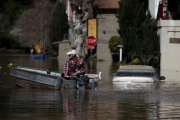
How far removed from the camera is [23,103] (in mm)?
13047

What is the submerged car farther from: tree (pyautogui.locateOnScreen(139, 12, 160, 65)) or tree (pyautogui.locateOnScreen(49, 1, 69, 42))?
tree (pyautogui.locateOnScreen(49, 1, 69, 42))

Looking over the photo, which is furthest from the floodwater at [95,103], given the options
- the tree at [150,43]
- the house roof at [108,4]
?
the house roof at [108,4]

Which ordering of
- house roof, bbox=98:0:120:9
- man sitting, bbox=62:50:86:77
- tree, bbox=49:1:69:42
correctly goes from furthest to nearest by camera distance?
tree, bbox=49:1:69:42
house roof, bbox=98:0:120:9
man sitting, bbox=62:50:86:77

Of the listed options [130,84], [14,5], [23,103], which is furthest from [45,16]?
[23,103]

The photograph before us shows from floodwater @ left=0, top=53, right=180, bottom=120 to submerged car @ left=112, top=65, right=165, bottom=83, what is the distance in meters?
0.26

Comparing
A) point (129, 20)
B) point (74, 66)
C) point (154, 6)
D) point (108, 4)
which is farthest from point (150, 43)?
point (108, 4)

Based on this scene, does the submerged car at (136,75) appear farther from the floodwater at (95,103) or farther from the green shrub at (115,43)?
the green shrub at (115,43)

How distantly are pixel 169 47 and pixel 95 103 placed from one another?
1602 centimetres

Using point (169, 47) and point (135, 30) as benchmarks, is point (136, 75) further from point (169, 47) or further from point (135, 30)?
point (135, 30)

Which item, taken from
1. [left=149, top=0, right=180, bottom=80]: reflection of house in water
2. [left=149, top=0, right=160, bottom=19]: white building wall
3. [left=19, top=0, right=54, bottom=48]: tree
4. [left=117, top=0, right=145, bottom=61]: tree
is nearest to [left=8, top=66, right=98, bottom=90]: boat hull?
[left=149, top=0, right=180, bottom=80]: reflection of house in water

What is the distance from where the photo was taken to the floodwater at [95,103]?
10.9 metres

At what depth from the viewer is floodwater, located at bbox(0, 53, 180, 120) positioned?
10.9 metres

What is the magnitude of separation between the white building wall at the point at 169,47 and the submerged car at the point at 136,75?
9.00m

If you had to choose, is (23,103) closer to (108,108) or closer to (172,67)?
(108,108)
